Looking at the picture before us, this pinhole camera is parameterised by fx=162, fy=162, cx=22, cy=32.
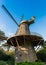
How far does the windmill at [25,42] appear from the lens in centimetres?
3148

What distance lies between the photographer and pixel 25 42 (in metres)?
33.2

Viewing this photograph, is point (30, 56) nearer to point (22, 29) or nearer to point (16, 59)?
point (16, 59)

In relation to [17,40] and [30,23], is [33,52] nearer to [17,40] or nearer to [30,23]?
[17,40]

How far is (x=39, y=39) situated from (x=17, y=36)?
4.71 metres

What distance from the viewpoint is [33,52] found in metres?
32.8

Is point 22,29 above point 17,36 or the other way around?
above

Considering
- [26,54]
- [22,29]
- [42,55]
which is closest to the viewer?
[26,54]

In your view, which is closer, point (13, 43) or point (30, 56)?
point (30, 56)

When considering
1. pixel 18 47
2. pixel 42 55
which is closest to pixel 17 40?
pixel 18 47

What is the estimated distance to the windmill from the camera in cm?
3148

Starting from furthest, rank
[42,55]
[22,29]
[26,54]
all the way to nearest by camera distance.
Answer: [42,55] → [22,29] → [26,54]

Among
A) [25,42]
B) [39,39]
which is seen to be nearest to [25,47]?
[25,42]

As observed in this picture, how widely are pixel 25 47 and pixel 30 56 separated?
2.10m

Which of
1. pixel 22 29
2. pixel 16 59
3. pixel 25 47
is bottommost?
pixel 16 59
